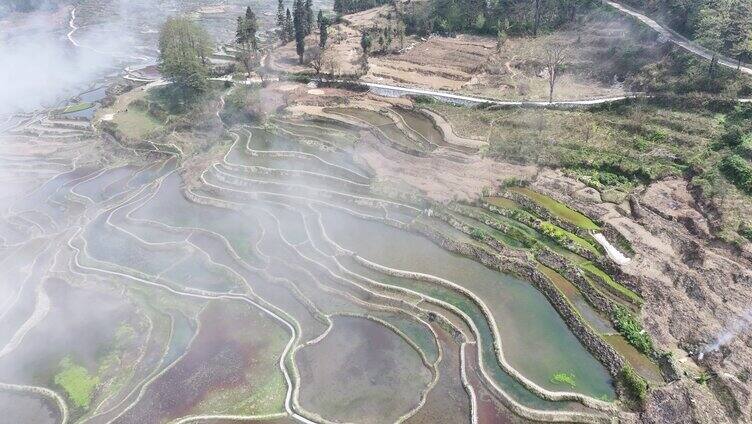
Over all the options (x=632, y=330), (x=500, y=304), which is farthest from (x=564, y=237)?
(x=632, y=330)

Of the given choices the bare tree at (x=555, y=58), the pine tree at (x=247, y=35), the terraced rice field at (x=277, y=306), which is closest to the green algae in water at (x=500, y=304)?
the terraced rice field at (x=277, y=306)

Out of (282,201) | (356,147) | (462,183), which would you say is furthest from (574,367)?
(356,147)

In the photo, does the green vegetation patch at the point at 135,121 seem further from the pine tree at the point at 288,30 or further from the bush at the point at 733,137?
the bush at the point at 733,137

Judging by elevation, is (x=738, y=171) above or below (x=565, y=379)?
above

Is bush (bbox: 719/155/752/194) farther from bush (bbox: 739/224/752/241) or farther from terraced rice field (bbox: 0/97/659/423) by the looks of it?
terraced rice field (bbox: 0/97/659/423)

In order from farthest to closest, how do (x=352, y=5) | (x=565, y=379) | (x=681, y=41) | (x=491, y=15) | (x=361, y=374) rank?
1. (x=352, y=5)
2. (x=491, y=15)
3. (x=681, y=41)
4. (x=361, y=374)
5. (x=565, y=379)

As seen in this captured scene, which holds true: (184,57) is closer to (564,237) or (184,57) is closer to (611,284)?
(564,237)
